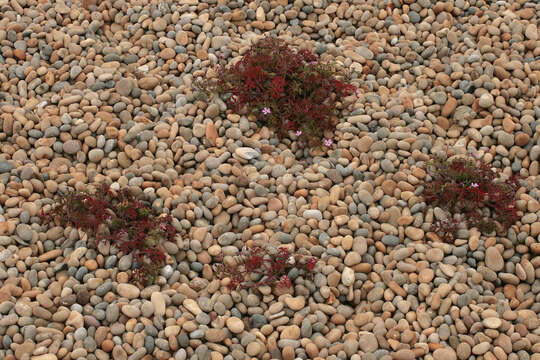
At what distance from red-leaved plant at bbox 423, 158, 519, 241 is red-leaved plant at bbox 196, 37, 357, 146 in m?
1.00

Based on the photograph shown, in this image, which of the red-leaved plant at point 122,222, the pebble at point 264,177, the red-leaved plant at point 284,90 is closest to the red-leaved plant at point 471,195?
the pebble at point 264,177

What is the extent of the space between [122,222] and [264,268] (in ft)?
3.53

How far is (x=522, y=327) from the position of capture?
13.8 feet

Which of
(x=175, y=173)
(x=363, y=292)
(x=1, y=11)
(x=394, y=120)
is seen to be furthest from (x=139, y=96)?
(x=363, y=292)

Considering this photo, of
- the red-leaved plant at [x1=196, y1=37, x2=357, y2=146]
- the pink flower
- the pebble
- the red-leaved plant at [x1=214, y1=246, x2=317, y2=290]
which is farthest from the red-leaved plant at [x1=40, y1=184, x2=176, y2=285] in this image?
the red-leaved plant at [x1=196, y1=37, x2=357, y2=146]

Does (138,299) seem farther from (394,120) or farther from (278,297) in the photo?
(394,120)

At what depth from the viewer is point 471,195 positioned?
4773 millimetres

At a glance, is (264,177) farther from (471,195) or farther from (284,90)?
(471,195)

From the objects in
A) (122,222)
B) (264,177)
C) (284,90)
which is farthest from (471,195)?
(122,222)

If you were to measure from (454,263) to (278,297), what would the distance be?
4.27 ft

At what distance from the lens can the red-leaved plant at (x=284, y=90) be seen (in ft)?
17.6

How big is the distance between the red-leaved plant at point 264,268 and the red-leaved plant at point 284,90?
1.24 m

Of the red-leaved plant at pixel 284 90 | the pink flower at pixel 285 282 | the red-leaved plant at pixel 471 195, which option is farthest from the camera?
the red-leaved plant at pixel 284 90

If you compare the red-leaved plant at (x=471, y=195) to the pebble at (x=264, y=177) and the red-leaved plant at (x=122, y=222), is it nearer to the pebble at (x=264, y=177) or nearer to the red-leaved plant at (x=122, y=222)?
the pebble at (x=264, y=177)
